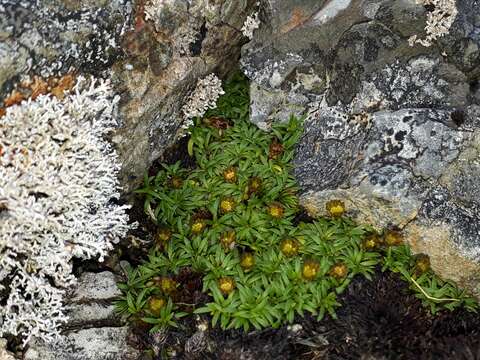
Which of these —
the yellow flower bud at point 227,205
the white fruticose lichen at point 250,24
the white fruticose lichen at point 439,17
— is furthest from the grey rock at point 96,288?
the white fruticose lichen at point 439,17

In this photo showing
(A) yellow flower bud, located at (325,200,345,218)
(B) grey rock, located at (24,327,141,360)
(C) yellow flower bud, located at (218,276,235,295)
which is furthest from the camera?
(A) yellow flower bud, located at (325,200,345,218)

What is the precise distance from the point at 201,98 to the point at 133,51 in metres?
0.91

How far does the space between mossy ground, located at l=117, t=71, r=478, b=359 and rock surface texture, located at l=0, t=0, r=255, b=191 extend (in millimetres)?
526

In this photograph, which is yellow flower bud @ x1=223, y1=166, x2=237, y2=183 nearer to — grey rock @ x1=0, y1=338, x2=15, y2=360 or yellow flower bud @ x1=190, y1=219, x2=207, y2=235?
yellow flower bud @ x1=190, y1=219, x2=207, y2=235

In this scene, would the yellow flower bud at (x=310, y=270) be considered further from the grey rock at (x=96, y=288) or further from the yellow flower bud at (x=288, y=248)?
the grey rock at (x=96, y=288)

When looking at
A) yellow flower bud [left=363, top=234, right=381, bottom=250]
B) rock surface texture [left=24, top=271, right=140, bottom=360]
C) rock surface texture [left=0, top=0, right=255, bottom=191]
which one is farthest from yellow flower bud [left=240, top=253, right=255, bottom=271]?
rock surface texture [left=0, top=0, right=255, bottom=191]

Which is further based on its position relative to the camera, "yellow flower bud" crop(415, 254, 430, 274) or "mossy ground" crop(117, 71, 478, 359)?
"yellow flower bud" crop(415, 254, 430, 274)

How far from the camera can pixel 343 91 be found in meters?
4.93

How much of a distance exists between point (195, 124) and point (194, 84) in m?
0.44

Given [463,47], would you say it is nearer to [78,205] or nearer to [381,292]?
[381,292]

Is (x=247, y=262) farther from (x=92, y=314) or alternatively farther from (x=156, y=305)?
(x=92, y=314)

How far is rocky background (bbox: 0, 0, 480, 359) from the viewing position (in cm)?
446

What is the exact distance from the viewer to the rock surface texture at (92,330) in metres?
4.32

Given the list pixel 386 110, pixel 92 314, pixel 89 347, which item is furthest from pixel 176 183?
pixel 386 110
